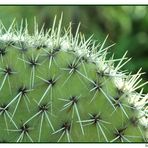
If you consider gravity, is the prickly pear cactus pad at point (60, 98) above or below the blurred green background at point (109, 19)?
above

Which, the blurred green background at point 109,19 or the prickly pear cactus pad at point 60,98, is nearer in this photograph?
the prickly pear cactus pad at point 60,98

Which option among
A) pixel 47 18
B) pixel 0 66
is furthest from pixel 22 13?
pixel 0 66

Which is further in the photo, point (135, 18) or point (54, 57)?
point (135, 18)

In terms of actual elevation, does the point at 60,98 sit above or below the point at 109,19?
above

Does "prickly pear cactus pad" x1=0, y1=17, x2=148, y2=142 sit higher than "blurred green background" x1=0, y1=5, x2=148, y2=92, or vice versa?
"prickly pear cactus pad" x1=0, y1=17, x2=148, y2=142

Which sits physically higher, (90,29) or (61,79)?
(61,79)

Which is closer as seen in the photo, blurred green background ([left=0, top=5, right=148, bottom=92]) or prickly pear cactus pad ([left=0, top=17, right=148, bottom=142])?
prickly pear cactus pad ([left=0, top=17, right=148, bottom=142])

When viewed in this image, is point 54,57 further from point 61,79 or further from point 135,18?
point 135,18

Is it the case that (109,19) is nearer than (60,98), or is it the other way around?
(60,98)
